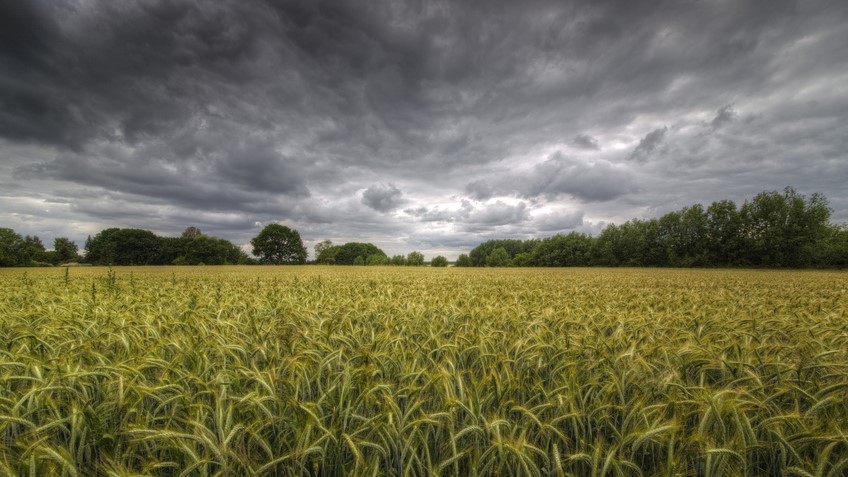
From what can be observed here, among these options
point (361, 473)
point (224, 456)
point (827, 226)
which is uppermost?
point (827, 226)

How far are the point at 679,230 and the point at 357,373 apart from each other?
279ft

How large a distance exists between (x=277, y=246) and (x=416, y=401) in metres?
115

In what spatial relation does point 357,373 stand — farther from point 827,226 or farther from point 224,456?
point 827,226

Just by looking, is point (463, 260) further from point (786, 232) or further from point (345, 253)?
point (786, 232)

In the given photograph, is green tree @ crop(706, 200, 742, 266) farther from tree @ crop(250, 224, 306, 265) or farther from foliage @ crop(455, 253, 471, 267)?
tree @ crop(250, 224, 306, 265)

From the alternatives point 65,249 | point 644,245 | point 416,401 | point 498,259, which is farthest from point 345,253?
point 416,401

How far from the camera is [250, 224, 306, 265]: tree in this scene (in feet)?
350

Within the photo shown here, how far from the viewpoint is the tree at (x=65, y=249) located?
326 ft

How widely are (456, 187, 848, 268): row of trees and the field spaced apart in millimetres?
72195

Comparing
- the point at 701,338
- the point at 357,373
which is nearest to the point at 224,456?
the point at 357,373

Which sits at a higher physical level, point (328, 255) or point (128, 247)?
point (128, 247)

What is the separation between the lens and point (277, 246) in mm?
107688

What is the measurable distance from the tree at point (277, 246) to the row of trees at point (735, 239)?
85.4 m

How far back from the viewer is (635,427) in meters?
2.14
